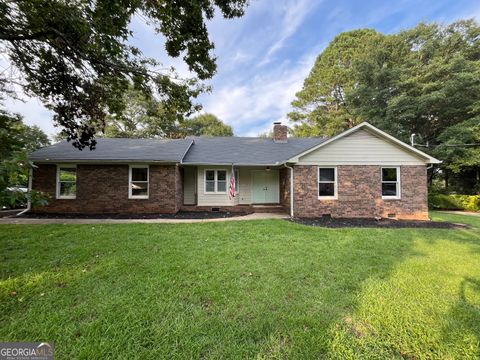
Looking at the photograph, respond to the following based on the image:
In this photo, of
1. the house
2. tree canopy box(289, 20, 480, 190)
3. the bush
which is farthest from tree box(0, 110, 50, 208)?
tree canopy box(289, 20, 480, 190)

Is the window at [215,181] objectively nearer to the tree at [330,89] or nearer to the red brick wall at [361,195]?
the red brick wall at [361,195]

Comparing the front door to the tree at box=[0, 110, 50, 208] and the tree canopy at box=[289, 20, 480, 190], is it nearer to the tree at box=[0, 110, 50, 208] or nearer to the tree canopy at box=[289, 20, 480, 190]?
the tree at box=[0, 110, 50, 208]

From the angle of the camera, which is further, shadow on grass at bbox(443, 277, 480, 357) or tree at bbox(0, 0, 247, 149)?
tree at bbox(0, 0, 247, 149)

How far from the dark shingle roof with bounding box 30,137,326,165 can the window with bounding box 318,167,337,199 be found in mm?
2185

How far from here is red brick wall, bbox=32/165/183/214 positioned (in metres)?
10.8

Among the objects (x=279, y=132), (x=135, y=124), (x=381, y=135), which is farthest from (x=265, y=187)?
(x=135, y=124)

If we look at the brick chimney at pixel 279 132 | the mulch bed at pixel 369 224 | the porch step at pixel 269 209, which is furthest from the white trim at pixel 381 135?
the brick chimney at pixel 279 132

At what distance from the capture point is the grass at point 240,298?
2342mm

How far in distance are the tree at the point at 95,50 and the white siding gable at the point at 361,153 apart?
642 centimetres

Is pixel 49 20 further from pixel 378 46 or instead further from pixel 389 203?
pixel 378 46

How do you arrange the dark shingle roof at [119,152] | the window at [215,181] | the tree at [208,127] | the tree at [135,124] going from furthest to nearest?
1. the tree at [208,127]
2. the tree at [135,124]
3. the window at [215,181]
4. the dark shingle roof at [119,152]

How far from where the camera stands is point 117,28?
5297 millimetres

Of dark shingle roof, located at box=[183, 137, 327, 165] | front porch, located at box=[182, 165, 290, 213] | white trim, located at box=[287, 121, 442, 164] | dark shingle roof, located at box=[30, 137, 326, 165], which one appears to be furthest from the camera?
front porch, located at box=[182, 165, 290, 213]

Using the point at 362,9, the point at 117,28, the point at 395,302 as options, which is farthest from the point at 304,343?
the point at 362,9
